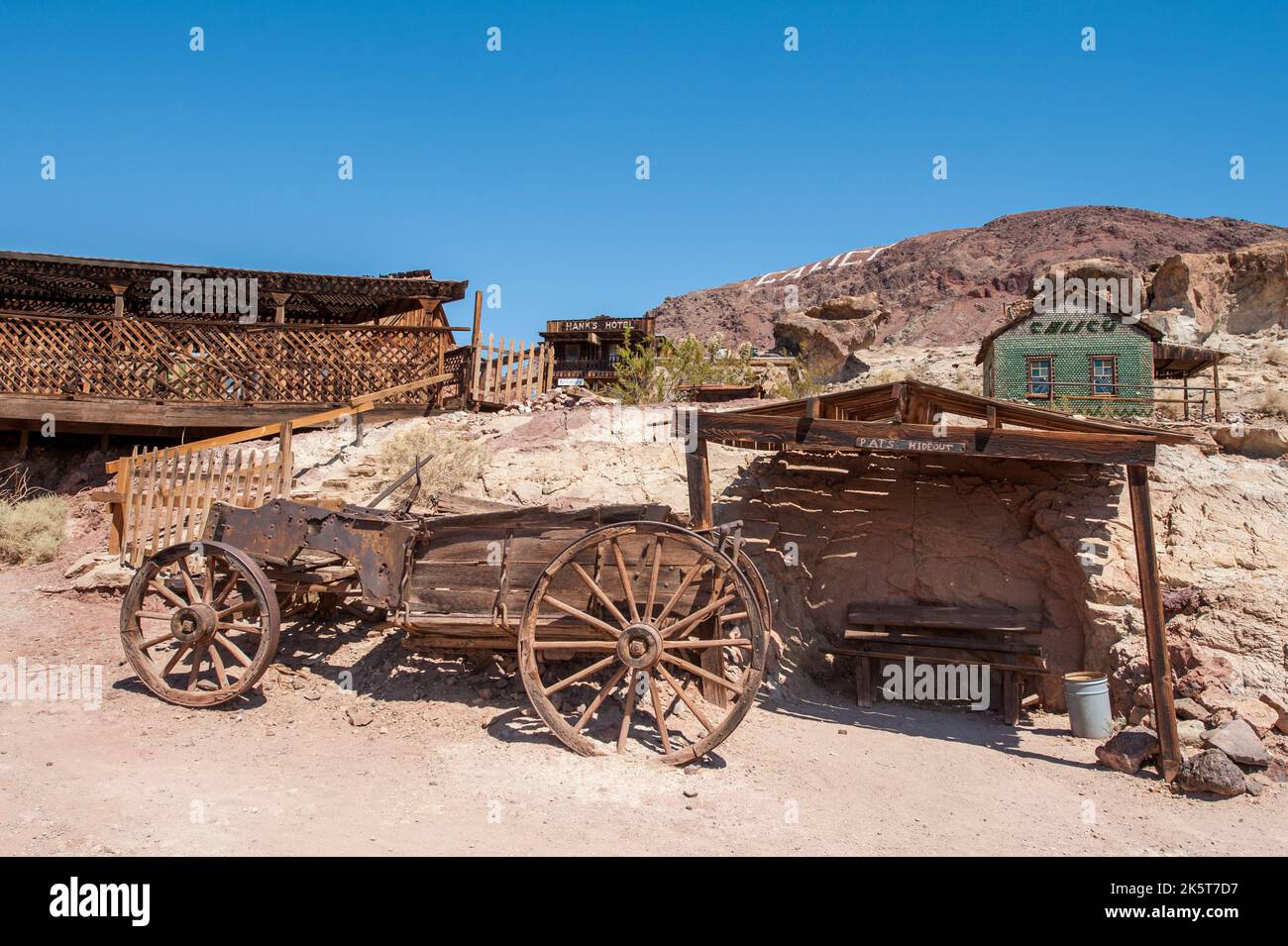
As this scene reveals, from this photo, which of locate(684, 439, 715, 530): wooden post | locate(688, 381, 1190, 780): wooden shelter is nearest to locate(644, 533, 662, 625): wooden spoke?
locate(688, 381, 1190, 780): wooden shelter

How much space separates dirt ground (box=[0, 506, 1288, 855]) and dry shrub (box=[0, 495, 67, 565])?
308cm

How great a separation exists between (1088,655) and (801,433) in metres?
3.59

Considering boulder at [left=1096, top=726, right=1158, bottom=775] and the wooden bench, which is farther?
the wooden bench

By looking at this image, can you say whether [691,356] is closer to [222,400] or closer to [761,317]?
[222,400]

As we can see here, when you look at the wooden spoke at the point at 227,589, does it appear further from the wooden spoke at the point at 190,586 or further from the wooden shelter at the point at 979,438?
the wooden shelter at the point at 979,438

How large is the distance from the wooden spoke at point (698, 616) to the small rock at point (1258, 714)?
13.7 ft

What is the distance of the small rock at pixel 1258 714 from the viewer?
5.84 metres

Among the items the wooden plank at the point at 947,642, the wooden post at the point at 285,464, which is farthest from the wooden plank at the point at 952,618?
the wooden post at the point at 285,464

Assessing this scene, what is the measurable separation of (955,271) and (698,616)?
5731 centimetres

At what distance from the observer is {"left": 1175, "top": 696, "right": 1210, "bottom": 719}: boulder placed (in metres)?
6.12

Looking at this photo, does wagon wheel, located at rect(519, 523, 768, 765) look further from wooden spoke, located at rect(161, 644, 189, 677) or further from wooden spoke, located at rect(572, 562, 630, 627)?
wooden spoke, located at rect(161, 644, 189, 677)

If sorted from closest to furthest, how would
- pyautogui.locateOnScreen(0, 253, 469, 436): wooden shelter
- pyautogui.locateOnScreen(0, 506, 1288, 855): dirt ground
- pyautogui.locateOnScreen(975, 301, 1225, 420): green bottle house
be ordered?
1. pyautogui.locateOnScreen(0, 506, 1288, 855): dirt ground
2. pyautogui.locateOnScreen(0, 253, 469, 436): wooden shelter
3. pyautogui.locateOnScreen(975, 301, 1225, 420): green bottle house

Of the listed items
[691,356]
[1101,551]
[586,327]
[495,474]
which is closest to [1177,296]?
[586,327]

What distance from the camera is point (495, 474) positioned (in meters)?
9.29
